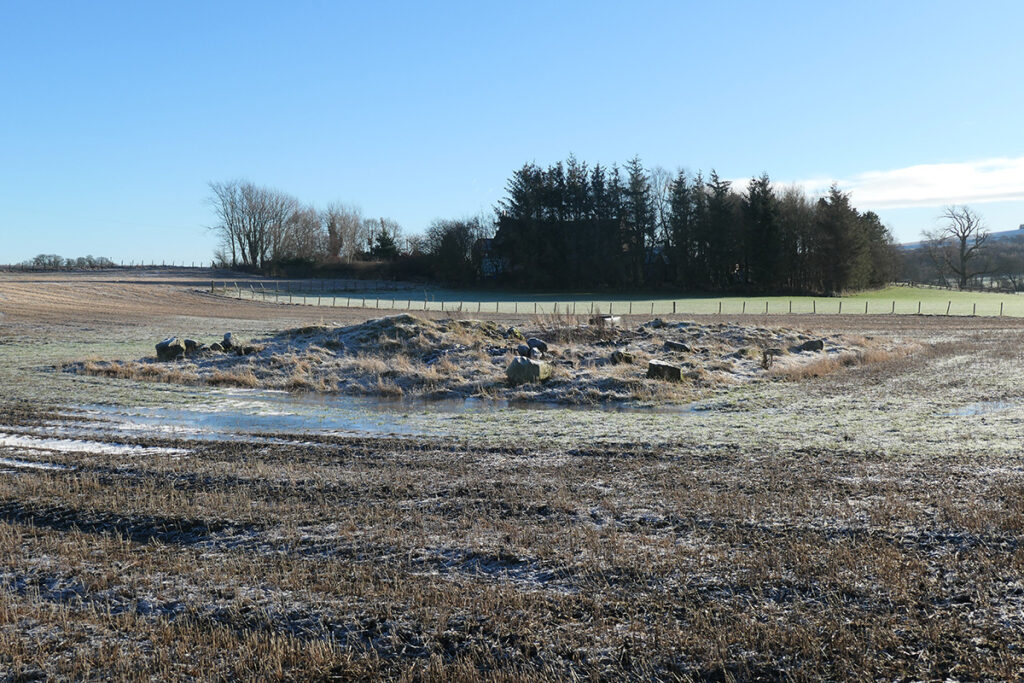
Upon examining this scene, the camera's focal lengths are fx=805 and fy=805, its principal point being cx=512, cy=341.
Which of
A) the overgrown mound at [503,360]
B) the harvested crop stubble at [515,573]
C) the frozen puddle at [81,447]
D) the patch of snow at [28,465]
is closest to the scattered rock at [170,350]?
the overgrown mound at [503,360]

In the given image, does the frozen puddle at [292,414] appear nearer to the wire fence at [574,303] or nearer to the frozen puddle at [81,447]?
the frozen puddle at [81,447]

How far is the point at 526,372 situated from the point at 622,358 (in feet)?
11.3

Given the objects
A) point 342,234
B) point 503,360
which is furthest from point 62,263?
point 503,360

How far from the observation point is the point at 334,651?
17.1 feet

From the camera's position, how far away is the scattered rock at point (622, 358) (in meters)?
22.2

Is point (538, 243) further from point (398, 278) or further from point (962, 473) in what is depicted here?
point (962, 473)

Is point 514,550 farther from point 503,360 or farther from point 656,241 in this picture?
point 656,241

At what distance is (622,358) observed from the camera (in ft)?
73.4

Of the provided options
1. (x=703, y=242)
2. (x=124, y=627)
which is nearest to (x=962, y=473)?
(x=124, y=627)

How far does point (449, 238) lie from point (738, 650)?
3314 inches

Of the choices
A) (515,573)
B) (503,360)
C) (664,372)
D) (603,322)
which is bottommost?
(515,573)

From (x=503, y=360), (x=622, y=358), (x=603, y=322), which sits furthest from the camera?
(x=603, y=322)

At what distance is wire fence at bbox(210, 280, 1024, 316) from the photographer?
6031 cm

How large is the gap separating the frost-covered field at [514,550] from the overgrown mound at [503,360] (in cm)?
556
